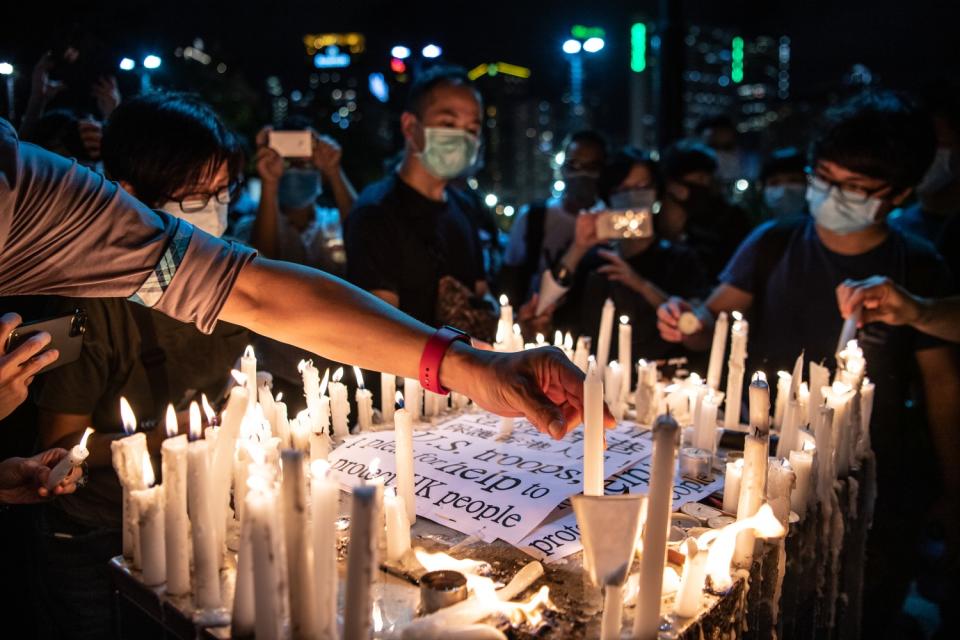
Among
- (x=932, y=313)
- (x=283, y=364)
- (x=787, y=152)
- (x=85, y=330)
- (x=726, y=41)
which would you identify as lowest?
(x=283, y=364)

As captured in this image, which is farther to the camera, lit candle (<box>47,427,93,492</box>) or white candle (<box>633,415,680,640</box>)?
lit candle (<box>47,427,93,492</box>)

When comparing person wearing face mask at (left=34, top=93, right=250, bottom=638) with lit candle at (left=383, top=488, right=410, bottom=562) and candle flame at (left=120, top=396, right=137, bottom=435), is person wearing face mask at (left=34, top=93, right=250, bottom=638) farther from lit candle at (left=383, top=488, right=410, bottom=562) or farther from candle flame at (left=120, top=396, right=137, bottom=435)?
lit candle at (left=383, top=488, right=410, bottom=562)

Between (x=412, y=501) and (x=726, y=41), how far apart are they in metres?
16.6

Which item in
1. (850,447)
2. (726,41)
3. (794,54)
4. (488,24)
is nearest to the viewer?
(850,447)

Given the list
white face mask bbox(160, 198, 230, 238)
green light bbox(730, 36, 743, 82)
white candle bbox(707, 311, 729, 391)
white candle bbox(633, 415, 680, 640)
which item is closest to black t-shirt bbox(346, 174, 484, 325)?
white face mask bbox(160, 198, 230, 238)

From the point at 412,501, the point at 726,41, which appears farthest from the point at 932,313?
the point at 726,41

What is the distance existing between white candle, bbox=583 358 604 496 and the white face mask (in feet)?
5.95

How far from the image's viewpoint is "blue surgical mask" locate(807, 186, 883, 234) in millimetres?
3283

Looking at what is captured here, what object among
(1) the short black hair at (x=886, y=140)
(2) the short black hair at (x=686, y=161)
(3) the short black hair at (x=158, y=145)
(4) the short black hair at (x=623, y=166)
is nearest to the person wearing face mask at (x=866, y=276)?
(1) the short black hair at (x=886, y=140)

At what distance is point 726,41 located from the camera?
52.4 ft

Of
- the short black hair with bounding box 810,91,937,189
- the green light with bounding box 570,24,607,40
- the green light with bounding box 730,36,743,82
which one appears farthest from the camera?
the green light with bounding box 730,36,743,82

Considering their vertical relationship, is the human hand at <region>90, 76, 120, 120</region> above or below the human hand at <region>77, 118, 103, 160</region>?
above

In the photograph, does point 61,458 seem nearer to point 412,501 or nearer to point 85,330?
point 85,330

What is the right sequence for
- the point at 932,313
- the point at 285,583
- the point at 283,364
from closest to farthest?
the point at 285,583 < the point at 932,313 < the point at 283,364
